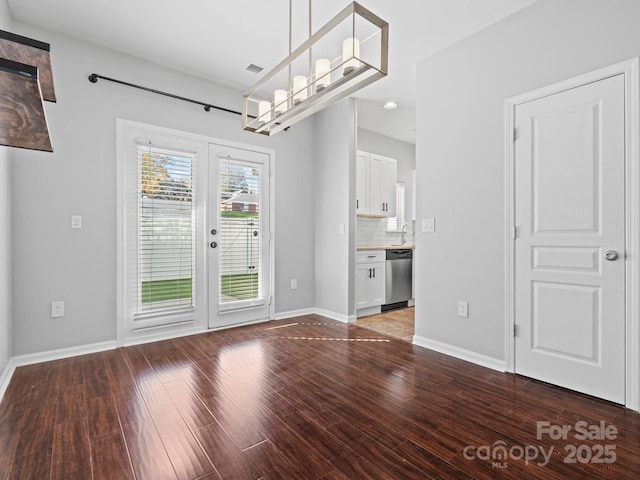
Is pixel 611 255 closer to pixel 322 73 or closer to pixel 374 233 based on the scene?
pixel 322 73

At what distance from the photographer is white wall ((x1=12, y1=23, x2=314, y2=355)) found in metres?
2.76

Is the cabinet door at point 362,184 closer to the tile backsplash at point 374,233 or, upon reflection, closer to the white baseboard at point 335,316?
the tile backsplash at point 374,233

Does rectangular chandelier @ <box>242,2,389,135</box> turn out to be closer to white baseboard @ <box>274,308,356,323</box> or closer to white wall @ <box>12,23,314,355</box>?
white wall @ <box>12,23,314,355</box>

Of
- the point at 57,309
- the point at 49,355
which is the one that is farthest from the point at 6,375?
the point at 57,309

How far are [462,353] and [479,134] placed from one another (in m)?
1.91

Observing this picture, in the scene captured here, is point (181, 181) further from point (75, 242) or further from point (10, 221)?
point (10, 221)

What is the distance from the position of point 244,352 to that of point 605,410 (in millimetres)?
2674

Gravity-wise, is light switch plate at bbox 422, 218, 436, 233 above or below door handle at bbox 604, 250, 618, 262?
above

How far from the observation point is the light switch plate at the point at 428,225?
3.18m

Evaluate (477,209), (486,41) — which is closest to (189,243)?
(477,209)

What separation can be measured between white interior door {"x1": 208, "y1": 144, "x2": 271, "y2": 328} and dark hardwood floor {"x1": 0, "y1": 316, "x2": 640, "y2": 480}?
1.01 m

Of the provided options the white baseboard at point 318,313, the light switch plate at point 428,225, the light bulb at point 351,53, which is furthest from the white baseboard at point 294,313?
the light bulb at point 351,53

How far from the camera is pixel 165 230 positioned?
135 inches

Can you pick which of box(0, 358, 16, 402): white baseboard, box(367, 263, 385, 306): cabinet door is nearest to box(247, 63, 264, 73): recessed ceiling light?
box(367, 263, 385, 306): cabinet door
